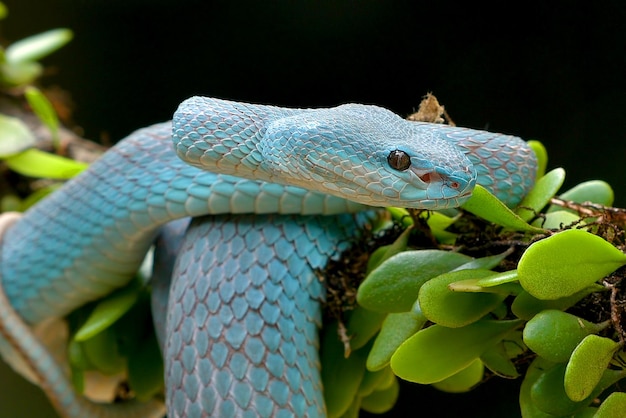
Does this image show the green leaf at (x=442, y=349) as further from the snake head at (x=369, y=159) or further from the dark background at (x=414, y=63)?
the dark background at (x=414, y=63)

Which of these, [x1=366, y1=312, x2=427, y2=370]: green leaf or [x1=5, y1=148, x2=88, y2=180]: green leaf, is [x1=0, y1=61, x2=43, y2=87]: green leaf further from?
[x1=366, y1=312, x2=427, y2=370]: green leaf

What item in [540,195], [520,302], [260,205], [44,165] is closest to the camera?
[520,302]

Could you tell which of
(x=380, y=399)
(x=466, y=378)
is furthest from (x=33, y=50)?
(x=466, y=378)

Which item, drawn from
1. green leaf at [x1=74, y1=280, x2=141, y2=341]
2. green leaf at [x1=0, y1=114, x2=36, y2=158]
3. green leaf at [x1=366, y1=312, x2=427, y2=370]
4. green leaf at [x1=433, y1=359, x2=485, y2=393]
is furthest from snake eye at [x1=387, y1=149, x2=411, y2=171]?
green leaf at [x1=0, y1=114, x2=36, y2=158]

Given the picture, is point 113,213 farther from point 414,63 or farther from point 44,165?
point 414,63

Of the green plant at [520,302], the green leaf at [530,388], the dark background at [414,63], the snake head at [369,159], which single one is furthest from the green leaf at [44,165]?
the green leaf at [530,388]

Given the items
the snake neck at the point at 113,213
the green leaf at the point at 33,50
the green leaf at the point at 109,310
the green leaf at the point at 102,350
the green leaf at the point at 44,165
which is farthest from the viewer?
the green leaf at the point at 33,50
